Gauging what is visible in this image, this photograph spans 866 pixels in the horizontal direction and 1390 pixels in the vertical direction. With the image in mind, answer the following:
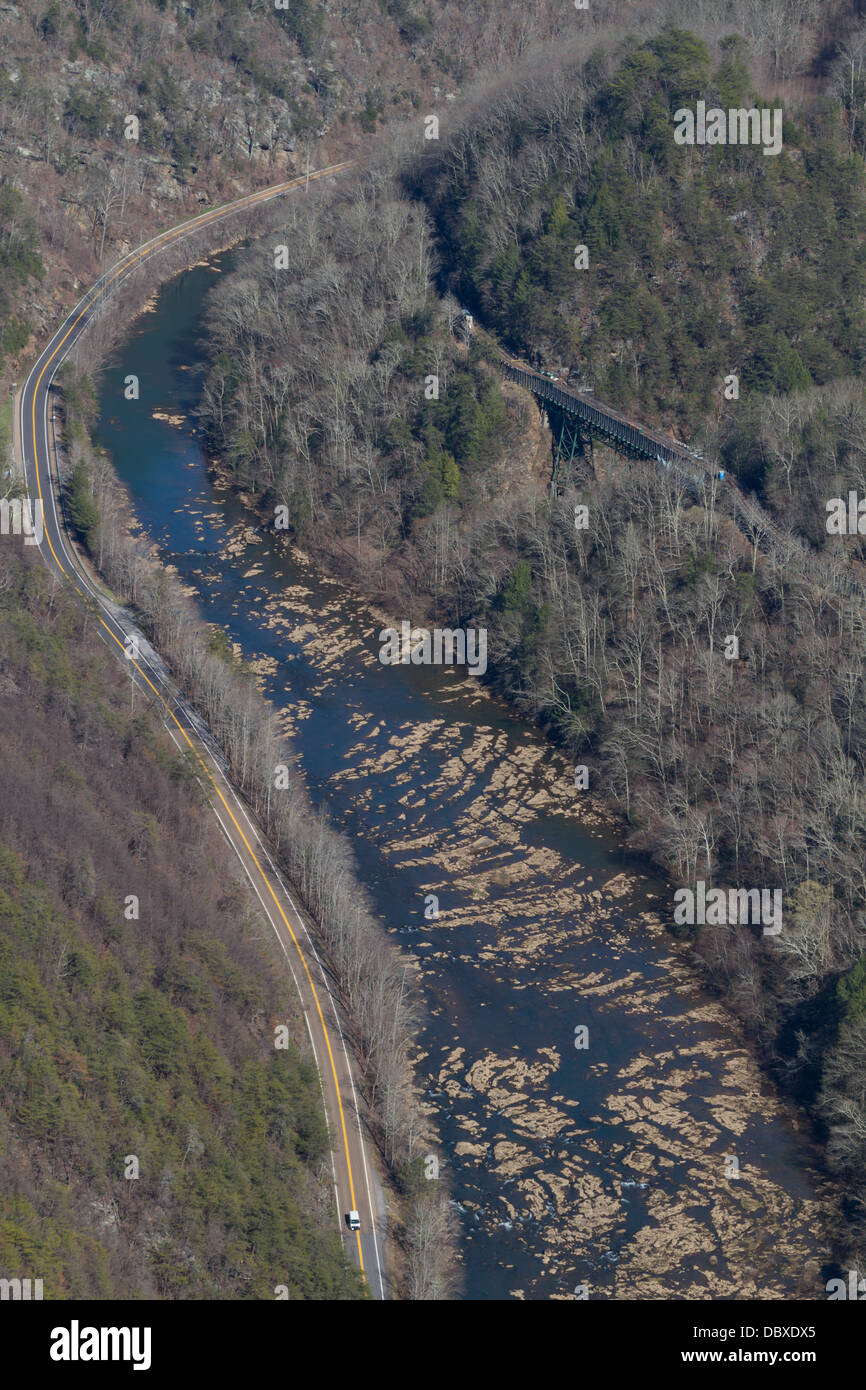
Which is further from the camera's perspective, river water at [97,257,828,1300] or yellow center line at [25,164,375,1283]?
yellow center line at [25,164,375,1283]

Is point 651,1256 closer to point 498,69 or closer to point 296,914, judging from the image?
point 296,914

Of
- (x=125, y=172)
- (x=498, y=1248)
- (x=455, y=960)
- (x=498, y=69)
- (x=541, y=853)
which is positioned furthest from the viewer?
(x=498, y=69)

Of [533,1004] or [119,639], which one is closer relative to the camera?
[533,1004]

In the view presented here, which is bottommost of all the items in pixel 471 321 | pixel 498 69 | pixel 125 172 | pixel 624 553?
pixel 624 553

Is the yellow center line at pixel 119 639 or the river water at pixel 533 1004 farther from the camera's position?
the yellow center line at pixel 119 639

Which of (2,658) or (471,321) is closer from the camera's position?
(2,658)

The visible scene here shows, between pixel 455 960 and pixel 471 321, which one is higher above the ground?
pixel 471 321

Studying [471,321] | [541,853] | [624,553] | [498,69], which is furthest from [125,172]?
[541,853]

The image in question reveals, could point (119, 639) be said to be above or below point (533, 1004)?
above
